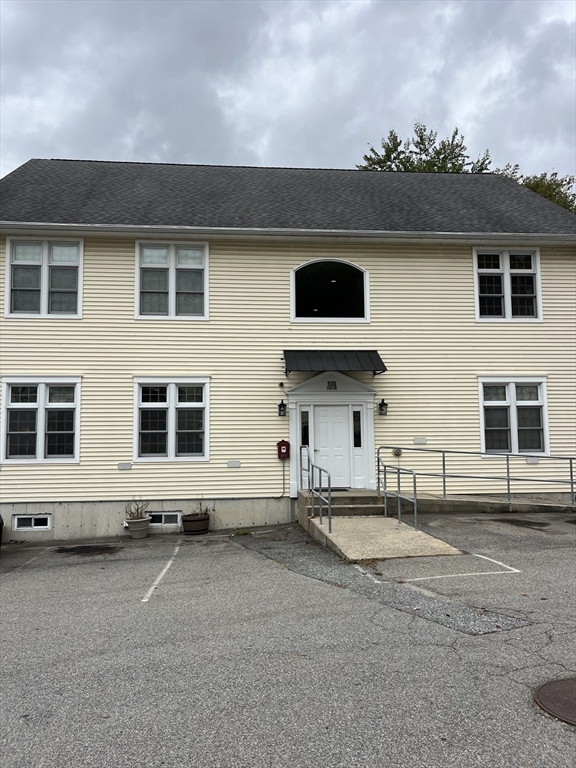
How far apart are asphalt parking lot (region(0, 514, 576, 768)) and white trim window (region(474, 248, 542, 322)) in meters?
6.55

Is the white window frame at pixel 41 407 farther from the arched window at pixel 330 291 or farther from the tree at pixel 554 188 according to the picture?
the tree at pixel 554 188

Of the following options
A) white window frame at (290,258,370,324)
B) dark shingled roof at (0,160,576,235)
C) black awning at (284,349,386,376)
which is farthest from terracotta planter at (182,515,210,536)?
dark shingled roof at (0,160,576,235)

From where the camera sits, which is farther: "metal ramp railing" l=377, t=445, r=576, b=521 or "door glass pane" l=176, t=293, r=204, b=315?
"door glass pane" l=176, t=293, r=204, b=315

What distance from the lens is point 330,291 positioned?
13891mm

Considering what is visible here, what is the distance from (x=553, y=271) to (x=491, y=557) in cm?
820

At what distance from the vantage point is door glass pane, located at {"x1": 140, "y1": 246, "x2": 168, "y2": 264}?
12938mm

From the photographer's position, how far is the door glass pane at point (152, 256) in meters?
12.9

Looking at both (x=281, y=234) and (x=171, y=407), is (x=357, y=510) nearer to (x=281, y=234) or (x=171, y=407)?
(x=171, y=407)

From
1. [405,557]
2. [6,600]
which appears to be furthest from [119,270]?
[405,557]

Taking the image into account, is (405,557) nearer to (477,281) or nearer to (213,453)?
(213,453)

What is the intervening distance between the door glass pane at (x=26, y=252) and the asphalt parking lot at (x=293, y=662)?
7158 millimetres

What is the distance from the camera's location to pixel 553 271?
13625 millimetres

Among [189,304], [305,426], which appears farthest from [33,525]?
[305,426]

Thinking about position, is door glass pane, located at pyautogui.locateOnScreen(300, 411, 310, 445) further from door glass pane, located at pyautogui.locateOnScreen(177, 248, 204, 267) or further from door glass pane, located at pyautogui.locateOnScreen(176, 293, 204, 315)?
door glass pane, located at pyautogui.locateOnScreen(177, 248, 204, 267)
